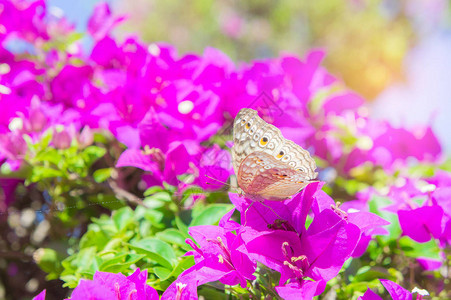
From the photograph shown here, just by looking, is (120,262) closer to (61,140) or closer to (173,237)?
(173,237)

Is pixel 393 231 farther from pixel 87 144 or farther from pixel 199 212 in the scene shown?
pixel 87 144

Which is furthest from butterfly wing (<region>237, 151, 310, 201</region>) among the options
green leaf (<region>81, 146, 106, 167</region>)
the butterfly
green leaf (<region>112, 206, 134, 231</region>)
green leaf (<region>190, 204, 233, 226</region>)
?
green leaf (<region>81, 146, 106, 167</region>)

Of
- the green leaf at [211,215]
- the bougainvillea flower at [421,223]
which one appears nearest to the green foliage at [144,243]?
the green leaf at [211,215]

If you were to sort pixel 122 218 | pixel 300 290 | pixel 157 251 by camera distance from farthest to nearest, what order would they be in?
pixel 122 218 → pixel 157 251 → pixel 300 290

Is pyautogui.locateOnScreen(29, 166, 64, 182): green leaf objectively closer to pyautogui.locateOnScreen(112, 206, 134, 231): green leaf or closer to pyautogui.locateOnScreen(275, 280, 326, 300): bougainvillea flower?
pyautogui.locateOnScreen(112, 206, 134, 231): green leaf

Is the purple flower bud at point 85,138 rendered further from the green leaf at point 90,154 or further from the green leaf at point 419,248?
the green leaf at point 419,248

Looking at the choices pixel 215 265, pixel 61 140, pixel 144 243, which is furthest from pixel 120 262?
pixel 61 140
